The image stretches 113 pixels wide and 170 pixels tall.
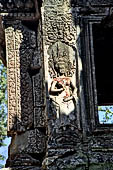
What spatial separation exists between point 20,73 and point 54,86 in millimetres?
1295

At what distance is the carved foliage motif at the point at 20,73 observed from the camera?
40.0ft

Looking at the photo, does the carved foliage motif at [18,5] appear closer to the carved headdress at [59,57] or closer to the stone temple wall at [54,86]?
the stone temple wall at [54,86]

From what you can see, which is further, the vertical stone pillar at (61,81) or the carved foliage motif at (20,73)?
the carved foliage motif at (20,73)

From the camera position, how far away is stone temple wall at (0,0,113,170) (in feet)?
36.2

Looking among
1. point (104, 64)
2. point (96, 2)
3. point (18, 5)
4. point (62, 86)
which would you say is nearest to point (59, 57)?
point (62, 86)

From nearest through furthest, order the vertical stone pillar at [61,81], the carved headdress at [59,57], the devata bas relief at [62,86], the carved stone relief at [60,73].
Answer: the vertical stone pillar at [61,81] → the carved stone relief at [60,73] → the devata bas relief at [62,86] → the carved headdress at [59,57]

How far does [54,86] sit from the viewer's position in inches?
452

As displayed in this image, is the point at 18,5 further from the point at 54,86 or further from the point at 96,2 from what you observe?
the point at 54,86

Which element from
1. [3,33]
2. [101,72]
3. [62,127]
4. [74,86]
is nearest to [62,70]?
[74,86]

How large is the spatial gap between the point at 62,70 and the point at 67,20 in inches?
40.9

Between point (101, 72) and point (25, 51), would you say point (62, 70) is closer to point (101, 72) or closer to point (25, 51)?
point (25, 51)

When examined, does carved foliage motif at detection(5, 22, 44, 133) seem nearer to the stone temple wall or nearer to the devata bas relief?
the stone temple wall

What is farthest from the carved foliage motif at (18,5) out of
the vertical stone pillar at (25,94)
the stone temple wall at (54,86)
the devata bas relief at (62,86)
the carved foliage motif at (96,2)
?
the devata bas relief at (62,86)

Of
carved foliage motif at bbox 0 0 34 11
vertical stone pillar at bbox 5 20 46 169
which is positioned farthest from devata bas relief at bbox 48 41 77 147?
carved foliage motif at bbox 0 0 34 11
